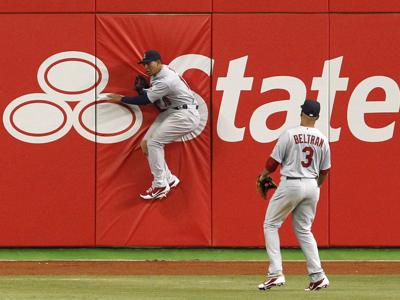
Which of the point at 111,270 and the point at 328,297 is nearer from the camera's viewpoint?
the point at 328,297

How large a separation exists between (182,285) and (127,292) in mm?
1189

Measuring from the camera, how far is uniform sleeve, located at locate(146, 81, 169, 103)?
50.7 ft

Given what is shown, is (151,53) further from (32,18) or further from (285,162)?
(285,162)

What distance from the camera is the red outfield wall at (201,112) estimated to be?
15758 mm

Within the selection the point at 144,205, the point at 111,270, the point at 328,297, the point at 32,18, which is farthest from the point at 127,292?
the point at 32,18

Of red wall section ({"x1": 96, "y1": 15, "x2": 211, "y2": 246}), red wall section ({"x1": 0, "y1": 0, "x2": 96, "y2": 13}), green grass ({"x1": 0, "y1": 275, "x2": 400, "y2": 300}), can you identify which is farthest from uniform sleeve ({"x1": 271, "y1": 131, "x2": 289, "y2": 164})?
red wall section ({"x1": 0, "y1": 0, "x2": 96, "y2": 13})

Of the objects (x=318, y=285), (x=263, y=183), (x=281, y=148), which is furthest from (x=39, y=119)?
(x=318, y=285)

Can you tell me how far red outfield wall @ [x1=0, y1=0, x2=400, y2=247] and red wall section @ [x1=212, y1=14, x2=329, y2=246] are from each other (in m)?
0.01

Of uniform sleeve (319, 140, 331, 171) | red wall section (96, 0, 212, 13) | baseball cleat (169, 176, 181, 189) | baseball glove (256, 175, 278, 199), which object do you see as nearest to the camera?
uniform sleeve (319, 140, 331, 171)

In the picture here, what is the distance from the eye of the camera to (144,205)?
1587cm

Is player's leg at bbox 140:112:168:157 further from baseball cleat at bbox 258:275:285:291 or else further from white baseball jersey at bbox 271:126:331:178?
baseball cleat at bbox 258:275:285:291

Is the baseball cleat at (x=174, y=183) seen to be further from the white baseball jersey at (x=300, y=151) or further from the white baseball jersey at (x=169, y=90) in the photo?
the white baseball jersey at (x=300, y=151)

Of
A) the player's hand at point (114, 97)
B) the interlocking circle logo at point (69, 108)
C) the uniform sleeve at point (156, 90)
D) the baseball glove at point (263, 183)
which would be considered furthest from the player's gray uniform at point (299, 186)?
the interlocking circle logo at point (69, 108)

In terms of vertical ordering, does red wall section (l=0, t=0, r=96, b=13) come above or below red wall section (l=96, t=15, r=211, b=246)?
above
